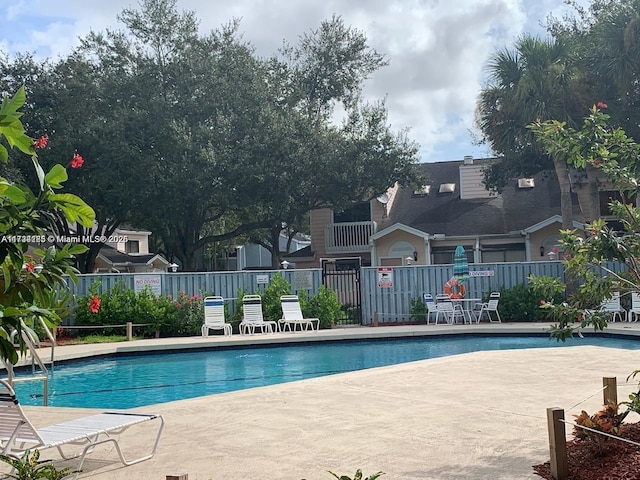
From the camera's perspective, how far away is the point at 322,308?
20.9 metres

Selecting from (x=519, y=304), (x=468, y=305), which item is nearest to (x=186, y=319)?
(x=468, y=305)

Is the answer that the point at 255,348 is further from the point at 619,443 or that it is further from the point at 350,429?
the point at 619,443

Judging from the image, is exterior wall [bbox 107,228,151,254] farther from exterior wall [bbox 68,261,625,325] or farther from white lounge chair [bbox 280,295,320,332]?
white lounge chair [bbox 280,295,320,332]

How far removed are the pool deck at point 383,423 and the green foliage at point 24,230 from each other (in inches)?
125

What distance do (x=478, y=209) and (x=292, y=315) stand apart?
43.1ft

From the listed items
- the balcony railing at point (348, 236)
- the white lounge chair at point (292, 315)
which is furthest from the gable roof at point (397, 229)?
the white lounge chair at point (292, 315)

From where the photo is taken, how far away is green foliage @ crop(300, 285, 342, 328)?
2081 cm

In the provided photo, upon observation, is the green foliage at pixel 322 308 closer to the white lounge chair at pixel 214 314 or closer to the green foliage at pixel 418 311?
the green foliage at pixel 418 311

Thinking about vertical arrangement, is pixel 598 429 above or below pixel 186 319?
below

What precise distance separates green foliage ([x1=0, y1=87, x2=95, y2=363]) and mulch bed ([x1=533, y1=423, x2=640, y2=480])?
363 cm

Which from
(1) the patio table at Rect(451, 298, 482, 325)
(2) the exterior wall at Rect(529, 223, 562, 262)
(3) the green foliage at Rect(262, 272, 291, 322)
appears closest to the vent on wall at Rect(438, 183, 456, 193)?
(2) the exterior wall at Rect(529, 223, 562, 262)

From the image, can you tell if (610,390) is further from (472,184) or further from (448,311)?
(472,184)

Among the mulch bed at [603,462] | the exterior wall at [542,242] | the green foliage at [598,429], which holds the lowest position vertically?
the mulch bed at [603,462]

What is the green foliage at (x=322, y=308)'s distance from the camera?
68.3 feet
